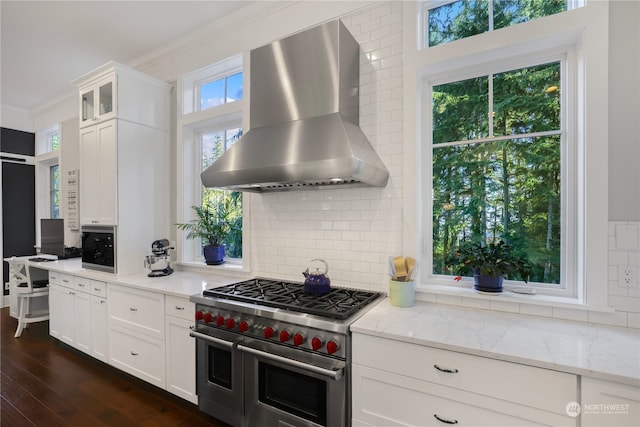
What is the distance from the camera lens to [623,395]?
1.10 meters

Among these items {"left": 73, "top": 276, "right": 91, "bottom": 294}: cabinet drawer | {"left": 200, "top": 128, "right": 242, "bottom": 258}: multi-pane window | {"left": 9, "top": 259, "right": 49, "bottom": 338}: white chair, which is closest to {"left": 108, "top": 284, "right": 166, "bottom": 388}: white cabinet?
{"left": 73, "top": 276, "right": 91, "bottom": 294}: cabinet drawer

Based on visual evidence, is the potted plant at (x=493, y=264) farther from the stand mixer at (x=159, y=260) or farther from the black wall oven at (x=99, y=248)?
the black wall oven at (x=99, y=248)

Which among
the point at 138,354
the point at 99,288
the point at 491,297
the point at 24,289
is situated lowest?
the point at 138,354

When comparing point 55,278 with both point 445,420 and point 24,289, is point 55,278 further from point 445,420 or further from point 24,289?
point 445,420

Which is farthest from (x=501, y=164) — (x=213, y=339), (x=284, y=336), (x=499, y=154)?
(x=213, y=339)

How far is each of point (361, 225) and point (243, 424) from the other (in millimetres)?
1553

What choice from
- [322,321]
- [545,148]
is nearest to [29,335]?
[322,321]

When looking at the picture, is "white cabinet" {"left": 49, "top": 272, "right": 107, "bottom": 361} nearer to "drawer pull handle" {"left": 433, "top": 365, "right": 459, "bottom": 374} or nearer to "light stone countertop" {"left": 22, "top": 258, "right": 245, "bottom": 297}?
"light stone countertop" {"left": 22, "top": 258, "right": 245, "bottom": 297}

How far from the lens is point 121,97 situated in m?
3.03

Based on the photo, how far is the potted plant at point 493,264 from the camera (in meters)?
1.83

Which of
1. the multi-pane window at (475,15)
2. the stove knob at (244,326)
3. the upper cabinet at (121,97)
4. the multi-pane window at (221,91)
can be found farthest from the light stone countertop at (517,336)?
the upper cabinet at (121,97)

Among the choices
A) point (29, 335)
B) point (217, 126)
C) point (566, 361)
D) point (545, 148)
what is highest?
point (217, 126)

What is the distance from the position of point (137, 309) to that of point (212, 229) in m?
0.95

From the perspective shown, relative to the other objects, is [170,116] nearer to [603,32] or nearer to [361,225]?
[361,225]
